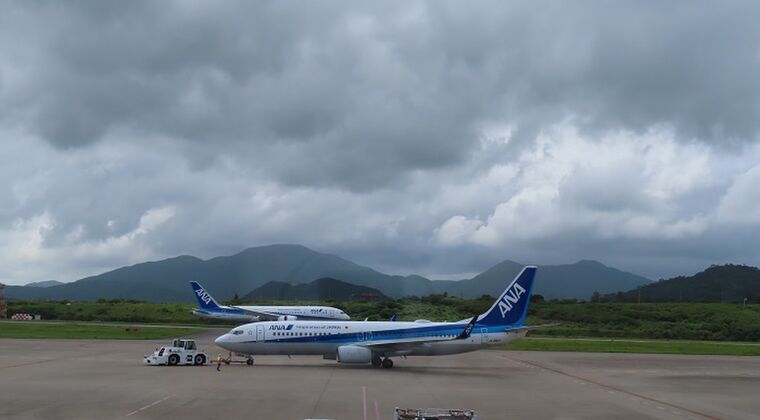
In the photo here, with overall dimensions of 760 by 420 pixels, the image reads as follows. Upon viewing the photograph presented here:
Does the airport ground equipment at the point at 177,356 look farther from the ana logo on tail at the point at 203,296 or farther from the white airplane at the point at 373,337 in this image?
the ana logo on tail at the point at 203,296

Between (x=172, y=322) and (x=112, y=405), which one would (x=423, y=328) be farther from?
(x=172, y=322)

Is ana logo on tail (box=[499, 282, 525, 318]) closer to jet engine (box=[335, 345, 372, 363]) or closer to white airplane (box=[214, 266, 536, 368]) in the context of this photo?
white airplane (box=[214, 266, 536, 368])

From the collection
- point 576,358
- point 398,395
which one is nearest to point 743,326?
point 576,358

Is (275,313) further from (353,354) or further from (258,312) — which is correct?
(353,354)

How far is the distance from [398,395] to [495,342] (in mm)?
17940

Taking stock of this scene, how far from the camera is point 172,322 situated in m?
110

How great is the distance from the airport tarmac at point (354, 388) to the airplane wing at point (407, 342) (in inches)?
62.2

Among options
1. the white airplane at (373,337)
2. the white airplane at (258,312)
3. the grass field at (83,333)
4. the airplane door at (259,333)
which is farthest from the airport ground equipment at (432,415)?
the white airplane at (258,312)

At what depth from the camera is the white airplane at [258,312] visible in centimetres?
9575

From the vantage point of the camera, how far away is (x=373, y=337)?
48438mm

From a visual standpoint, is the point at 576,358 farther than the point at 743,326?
No

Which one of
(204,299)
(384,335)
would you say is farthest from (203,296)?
(384,335)

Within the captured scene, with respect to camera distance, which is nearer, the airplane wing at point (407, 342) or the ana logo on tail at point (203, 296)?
the airplane wing at point (407, 342)

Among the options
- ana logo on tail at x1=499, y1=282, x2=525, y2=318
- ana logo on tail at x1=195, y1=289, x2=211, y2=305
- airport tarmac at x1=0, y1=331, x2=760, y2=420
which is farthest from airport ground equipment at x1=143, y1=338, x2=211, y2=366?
ana logo on tail at x1=195, y1=289, x2=211, y2=305
